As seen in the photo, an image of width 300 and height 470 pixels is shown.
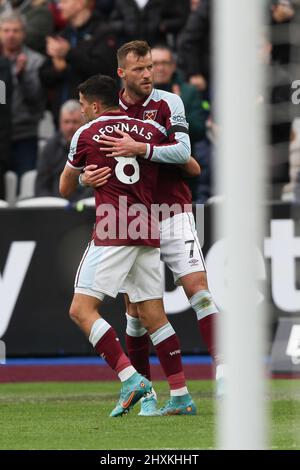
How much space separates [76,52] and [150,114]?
509 centimetres

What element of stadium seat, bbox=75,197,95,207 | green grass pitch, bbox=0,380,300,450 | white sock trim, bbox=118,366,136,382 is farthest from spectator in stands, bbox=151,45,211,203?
white sock trim, bbox=118,366,136,382

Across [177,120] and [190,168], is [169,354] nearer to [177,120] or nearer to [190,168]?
[190,168]

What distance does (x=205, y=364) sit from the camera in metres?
11.2

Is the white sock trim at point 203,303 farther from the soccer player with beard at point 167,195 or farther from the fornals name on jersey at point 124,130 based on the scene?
the fornals name on jersey at point 124,130

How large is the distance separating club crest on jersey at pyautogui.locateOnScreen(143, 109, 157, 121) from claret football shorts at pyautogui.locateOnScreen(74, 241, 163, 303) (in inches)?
33.2

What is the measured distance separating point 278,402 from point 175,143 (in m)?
2.07

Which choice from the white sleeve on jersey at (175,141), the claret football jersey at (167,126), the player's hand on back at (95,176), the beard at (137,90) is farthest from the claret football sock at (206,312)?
the beard at (137,90)

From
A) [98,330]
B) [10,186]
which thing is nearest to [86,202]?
[10,186]

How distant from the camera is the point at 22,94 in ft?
42.6

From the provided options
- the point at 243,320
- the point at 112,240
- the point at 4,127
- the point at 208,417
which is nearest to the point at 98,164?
the point at 112,240

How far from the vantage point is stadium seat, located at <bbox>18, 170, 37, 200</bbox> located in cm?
1254

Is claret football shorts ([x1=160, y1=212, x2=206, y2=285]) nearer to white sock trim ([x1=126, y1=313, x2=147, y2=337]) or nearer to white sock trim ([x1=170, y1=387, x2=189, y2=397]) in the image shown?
white sock trim ([x1=126, y1=313, x2=147, y2=337])

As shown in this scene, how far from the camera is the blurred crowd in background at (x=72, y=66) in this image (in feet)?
39.2

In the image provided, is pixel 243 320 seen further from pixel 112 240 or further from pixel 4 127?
pixel 4 127
